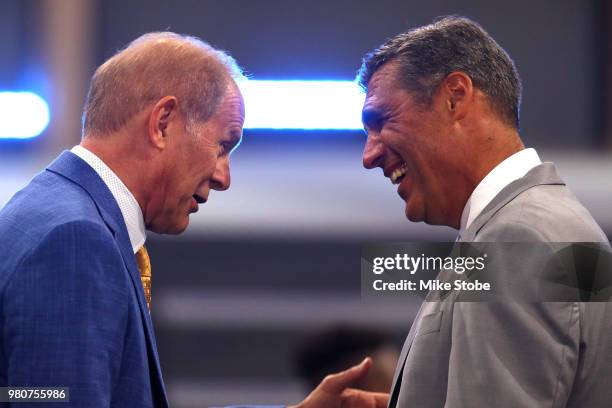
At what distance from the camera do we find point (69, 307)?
1538mm

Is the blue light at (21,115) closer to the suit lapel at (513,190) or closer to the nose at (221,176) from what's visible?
the nose at (221,176)

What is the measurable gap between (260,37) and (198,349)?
5.46 feet

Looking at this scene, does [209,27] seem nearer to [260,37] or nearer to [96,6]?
[260,37]

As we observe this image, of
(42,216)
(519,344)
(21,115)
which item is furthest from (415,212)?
(21,115)

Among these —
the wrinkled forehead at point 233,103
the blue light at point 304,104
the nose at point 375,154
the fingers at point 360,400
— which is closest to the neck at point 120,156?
the wrinkled forehead at point 233,103

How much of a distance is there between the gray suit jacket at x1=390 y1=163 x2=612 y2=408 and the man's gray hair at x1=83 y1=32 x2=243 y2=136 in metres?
0.61

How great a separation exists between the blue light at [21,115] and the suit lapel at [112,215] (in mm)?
3242

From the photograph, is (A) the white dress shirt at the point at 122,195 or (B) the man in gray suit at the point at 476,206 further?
(A) the white dress shirt at the point at 122,195

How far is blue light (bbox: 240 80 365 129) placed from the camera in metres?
4.94

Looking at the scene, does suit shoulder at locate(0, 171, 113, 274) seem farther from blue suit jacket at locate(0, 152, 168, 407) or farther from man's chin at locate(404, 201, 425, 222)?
man's chin at locate(404, 201, 425, 222)

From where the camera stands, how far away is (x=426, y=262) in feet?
6.96

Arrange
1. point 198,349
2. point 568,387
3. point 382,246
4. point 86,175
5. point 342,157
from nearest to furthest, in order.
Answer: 1. point 568,387
2. point 86,175
3. point 382,246
4. point 198,349
5. point 342,157

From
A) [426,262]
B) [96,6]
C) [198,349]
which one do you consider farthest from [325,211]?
[426,262]

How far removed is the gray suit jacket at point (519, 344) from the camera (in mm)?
1589
